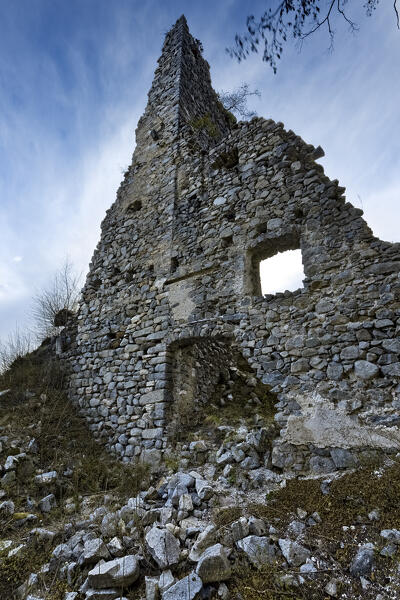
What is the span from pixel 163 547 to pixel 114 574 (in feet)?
1.31

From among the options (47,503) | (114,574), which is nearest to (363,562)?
(114,574)

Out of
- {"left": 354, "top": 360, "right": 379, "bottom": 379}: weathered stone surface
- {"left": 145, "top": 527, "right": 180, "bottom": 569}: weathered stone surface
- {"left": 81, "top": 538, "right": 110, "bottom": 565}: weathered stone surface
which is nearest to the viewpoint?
{"left": 145, "top": 527, "right": 180, "bottom": 569}: weathered stone surface

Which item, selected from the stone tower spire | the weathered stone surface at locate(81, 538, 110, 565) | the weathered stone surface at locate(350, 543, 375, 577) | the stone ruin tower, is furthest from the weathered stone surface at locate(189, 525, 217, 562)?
the stone tower spire

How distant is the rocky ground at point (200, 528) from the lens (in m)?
2.06

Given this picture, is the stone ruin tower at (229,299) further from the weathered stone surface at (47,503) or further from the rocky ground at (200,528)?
the weathered stone surface at (47,503)

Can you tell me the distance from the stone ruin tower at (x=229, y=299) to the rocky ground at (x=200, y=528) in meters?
0.59

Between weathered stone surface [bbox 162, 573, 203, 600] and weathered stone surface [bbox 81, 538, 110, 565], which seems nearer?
weathered stone surface [bbox 162, 573, 203, 600]

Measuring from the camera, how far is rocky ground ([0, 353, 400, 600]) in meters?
2.06

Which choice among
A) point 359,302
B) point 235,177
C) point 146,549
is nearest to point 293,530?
point 146,549

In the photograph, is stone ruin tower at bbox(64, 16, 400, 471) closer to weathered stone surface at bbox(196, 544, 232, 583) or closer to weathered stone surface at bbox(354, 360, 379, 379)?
weathered stone surface at bbox(354, 360, 379, 379)

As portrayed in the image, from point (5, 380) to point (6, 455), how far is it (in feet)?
8.78

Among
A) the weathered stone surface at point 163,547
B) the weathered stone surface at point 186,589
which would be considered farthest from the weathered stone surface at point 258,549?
the weathered stone surface at point 163,547

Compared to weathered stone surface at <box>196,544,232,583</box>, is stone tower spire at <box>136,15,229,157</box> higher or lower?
higher

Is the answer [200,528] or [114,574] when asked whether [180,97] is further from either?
[114,574]
